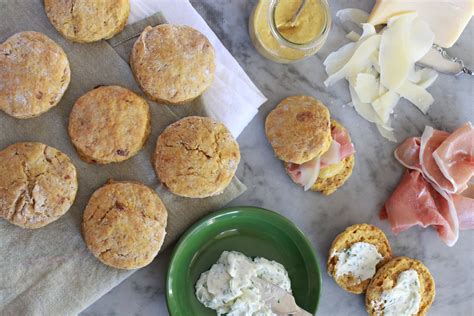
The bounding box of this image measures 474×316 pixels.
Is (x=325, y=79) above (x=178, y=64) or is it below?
below

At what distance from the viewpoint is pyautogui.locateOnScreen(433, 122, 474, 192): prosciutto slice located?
255cm

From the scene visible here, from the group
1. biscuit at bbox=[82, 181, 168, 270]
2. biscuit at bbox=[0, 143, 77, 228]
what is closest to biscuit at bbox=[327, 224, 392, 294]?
biscuit at bbox=[82, 181, 168, 270]

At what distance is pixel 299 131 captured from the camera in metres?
2.38

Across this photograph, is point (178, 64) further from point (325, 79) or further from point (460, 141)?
point (460, 141)

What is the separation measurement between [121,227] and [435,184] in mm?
1410

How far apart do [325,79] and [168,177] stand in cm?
87

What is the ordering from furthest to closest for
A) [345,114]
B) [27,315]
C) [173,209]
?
[345,114], [173,209], [27,315]

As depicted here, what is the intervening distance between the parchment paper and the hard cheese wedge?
3.25 ft

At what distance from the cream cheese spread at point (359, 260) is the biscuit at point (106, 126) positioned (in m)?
1.00

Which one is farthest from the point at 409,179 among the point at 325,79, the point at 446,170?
the point at 325,79

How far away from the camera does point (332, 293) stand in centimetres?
256

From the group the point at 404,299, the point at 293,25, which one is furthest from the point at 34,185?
the point at 404,299

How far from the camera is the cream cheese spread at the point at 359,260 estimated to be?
248 centimetres

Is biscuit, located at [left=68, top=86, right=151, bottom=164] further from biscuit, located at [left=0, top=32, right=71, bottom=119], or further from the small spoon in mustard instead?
the small spoon in mustard
